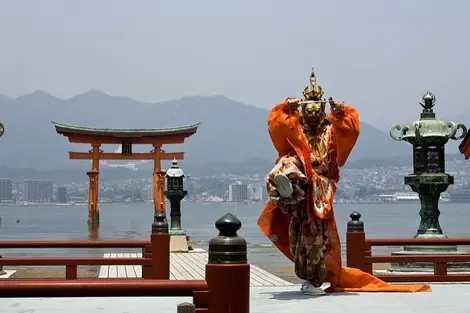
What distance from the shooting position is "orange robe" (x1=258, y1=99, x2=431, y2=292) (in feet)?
33.5

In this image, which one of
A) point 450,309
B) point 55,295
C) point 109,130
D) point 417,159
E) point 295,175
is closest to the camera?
Result: point 55,295

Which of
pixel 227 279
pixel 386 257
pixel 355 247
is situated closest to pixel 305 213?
pixel 355 247

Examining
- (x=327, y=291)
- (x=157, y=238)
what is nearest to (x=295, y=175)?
(x=327, y=291)

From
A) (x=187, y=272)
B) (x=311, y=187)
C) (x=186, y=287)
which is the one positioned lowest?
(x=187, y=272)

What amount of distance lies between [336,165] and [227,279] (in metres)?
4.91

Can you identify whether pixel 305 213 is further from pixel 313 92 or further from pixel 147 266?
pixel 147 266

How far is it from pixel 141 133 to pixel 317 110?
117 feet

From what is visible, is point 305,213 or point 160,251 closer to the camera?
point 305,213

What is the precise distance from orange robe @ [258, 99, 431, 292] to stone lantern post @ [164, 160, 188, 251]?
44.9 feet

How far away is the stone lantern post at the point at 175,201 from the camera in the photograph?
24188mm

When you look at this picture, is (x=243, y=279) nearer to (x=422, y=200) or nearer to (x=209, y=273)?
(x=209, y=273)

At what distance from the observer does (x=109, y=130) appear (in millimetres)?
45469

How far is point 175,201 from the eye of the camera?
24.3 metres

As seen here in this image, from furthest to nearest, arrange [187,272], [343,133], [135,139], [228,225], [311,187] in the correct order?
[135,139]
[187,272]
[343,133]
[311,187]
[228,225]
